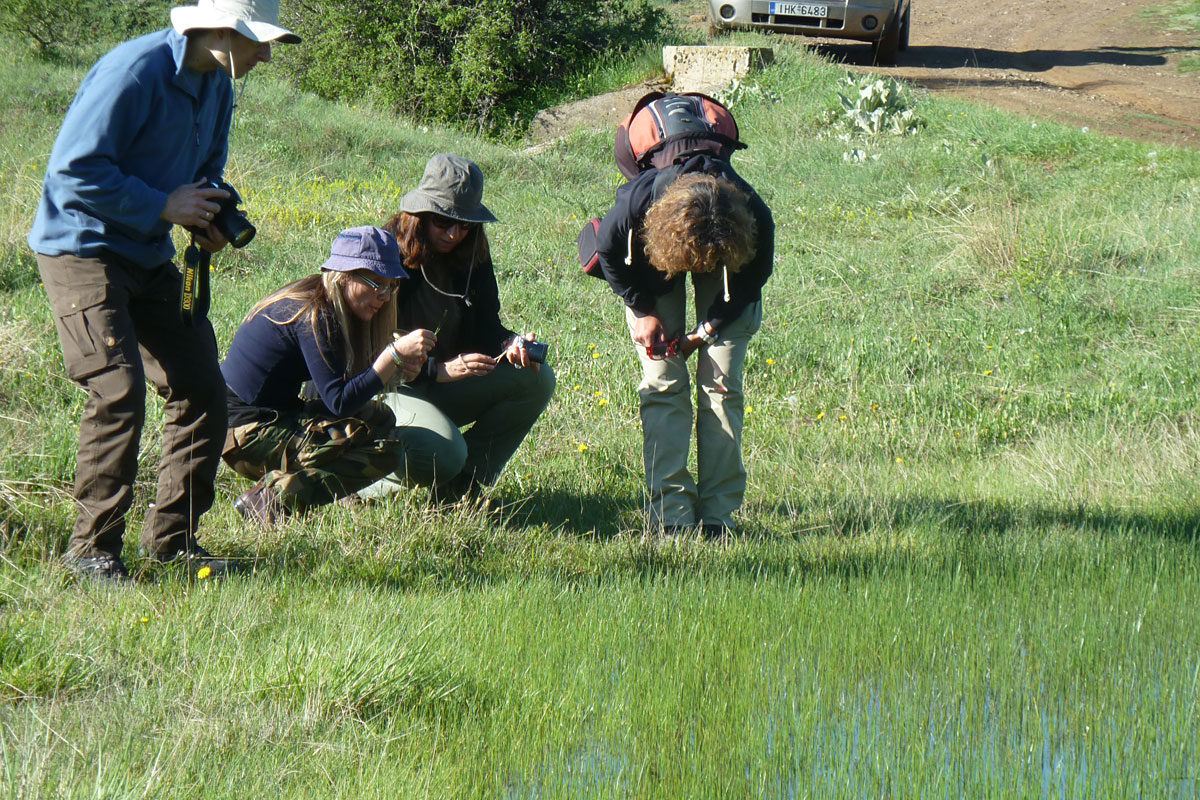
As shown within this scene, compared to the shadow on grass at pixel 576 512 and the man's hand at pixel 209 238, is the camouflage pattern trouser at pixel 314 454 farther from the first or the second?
the man's hand at pixel 209 238

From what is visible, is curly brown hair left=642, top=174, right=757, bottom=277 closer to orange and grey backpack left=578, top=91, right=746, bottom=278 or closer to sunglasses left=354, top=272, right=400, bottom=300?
orange and grey backpack left=578, top=91, right=746, bottom=278

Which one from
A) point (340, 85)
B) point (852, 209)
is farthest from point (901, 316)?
point (340, 85)

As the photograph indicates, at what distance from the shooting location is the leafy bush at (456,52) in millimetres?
16172

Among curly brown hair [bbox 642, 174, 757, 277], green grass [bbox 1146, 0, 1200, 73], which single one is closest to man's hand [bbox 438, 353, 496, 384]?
curly brown hair [bbox 642, 174, 757, 277]

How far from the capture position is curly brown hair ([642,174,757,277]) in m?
4.30

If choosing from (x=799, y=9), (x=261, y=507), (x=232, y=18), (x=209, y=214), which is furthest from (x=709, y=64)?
(x=209, y=214)

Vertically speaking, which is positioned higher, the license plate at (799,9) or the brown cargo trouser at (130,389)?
the license plate at (799,9)

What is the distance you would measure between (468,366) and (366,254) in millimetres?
631

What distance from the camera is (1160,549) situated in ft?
14.5

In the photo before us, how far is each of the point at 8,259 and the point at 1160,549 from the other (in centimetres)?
673

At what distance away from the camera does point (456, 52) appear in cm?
1627

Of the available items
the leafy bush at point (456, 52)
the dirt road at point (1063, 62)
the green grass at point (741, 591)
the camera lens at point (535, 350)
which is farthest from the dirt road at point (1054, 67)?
the camera lens at point (535, 350)

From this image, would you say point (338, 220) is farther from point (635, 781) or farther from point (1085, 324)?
point (635, 781)

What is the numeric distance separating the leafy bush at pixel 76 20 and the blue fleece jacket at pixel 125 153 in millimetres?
13550
